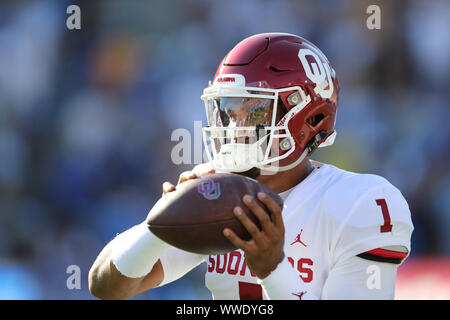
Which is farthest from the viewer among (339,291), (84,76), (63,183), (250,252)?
(84,76)

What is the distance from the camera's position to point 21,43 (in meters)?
5.02

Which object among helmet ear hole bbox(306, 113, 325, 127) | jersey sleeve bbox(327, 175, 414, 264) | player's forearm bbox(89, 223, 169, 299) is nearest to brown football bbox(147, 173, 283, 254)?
player's forearm bbox(89, 223, 169, 299)

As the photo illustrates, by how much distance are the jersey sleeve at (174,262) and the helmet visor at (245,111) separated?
489 mm

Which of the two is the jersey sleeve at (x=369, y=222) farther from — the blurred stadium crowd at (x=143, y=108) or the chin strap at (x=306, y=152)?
the blurred stadium crowd at (x=143, y=108)

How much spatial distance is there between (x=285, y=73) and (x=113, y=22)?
10.9 ft

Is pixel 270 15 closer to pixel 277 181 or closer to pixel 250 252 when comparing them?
pixel 277 181

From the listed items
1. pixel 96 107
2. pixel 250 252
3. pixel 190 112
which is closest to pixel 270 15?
pixel 190 112

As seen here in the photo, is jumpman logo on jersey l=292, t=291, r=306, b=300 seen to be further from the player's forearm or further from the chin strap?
the chin strap

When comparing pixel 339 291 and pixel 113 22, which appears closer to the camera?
pixel 339 291

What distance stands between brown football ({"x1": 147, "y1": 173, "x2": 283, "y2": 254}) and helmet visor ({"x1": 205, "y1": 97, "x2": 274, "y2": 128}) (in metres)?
0.41

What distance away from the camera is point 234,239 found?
1.62m

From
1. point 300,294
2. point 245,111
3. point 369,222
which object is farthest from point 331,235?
point 245,111

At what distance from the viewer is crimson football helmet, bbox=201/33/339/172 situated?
82.4 inches

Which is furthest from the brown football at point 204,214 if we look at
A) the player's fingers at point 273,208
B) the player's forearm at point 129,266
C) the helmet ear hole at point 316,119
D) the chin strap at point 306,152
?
the helmet ear hole at point 316,119
